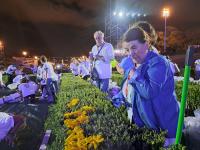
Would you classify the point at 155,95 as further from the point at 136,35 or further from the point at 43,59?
Answer: the point at 43,59

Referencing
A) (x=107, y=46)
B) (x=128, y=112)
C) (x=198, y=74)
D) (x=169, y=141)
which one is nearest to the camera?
(x=169, y=141)

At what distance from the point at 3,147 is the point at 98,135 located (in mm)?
4879

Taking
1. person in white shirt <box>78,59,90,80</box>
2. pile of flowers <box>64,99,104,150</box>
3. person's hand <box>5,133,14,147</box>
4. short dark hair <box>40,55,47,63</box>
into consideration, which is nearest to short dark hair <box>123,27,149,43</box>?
pile of flowers <box>64,99,104,150</box>

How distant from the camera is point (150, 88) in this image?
13.7ft

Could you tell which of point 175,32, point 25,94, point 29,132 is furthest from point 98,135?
point 175,32

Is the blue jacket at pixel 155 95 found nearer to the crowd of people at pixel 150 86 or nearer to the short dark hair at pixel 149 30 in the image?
the crowd of people at pixel 150 86

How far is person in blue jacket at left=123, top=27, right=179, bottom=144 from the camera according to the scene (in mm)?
4199

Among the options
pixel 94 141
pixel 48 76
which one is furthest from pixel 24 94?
pixel 94 141

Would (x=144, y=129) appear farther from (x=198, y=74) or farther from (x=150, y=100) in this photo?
(x=198, y=74)

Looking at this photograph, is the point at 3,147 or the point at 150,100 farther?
the point at 3,147

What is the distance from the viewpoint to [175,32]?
6381cm

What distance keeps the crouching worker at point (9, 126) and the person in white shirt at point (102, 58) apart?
9.27 ft

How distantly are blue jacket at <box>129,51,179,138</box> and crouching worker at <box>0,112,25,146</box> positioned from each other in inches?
134

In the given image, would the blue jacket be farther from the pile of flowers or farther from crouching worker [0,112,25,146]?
crouching worker [0,112,25,146]
